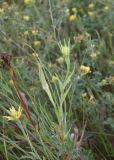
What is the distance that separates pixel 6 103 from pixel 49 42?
1.79ft

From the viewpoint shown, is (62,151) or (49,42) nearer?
(62,151)

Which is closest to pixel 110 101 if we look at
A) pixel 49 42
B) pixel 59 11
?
pixel 49 42

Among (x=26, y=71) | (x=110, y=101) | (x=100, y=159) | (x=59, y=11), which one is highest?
(x=59, y=11)

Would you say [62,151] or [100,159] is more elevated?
[62,151]

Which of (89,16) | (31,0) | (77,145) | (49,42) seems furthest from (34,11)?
(77,145)

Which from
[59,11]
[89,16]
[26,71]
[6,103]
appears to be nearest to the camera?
[6,103]

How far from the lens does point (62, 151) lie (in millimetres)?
1052

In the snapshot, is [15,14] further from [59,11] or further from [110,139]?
[110,139]

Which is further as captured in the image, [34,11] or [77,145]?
[34,11]

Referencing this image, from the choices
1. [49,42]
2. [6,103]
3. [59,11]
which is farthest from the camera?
[59,11]

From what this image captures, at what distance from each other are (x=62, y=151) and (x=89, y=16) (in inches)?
55.0

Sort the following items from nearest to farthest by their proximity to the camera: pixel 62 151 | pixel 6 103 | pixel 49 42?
1. pixel 62 151
2. pixel 6 103
3. pixel 49 42

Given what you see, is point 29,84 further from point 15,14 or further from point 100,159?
point 15,14

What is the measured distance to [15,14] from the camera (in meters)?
2.15
